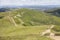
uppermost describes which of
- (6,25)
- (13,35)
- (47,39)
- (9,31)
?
(6,25)

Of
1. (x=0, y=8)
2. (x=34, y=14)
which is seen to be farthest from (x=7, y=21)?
(x=0, y=8)

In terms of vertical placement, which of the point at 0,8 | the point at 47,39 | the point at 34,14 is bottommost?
the point at 47,39

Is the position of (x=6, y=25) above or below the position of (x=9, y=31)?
above

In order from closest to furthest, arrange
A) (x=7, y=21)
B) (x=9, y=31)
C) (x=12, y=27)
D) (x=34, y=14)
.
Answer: (x=9, y=31) < (x=12, y=27) < (x=7, y=21) < (x=34, y=14)

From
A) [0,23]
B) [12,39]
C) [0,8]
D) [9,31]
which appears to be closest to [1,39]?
[12,39]

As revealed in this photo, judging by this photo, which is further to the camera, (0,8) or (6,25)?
(0,8)

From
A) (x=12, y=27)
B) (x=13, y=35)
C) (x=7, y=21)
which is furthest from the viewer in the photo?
(x=7, y=21)

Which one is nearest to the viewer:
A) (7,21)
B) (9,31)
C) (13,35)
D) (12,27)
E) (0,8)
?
(13,35)

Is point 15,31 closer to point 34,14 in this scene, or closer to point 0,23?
point 0,23

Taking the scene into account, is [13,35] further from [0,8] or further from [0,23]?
[0,8]
